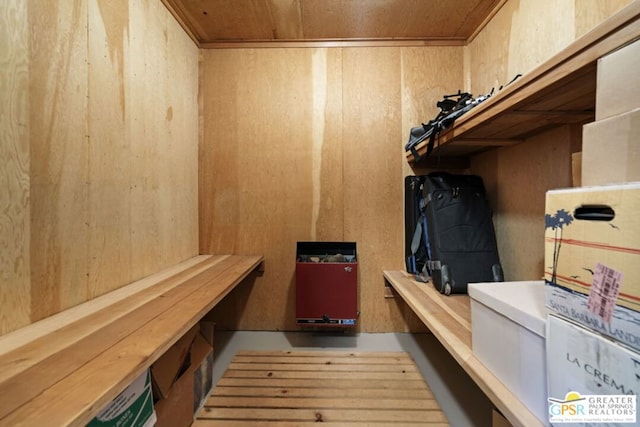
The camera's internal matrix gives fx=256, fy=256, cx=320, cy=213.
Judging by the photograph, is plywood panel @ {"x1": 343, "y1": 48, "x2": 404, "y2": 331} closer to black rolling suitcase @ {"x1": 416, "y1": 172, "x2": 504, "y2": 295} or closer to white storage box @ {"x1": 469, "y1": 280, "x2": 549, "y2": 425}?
black rolling suitcase @ {"x1": 416, "y1": 172, "x2": 504, "y2": 295}

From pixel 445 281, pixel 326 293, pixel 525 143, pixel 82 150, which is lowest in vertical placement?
pixel 326 293

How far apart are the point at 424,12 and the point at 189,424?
2.32m

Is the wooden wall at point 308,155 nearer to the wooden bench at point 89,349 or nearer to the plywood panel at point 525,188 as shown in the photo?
the plywood panel at point 525,188

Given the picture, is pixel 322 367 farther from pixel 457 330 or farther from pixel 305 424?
pixel 457 330

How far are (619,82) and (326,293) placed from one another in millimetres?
1320

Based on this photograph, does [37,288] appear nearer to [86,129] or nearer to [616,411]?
[86,129]

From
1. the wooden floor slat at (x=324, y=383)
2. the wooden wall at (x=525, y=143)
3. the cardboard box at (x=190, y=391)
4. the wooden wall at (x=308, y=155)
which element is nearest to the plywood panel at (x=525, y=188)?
the wooden wall at (x=525, y=143)

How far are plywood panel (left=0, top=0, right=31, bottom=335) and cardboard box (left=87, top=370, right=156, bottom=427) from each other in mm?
346

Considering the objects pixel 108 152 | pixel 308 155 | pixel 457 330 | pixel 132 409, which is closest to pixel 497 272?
pixel 457 330

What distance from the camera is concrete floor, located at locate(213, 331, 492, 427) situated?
1.23 meters

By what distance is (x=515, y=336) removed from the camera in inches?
22.5

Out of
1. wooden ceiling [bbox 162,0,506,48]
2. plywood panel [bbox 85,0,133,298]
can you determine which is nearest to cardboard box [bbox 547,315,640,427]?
plywood panel [bbox 85,0,133,298]

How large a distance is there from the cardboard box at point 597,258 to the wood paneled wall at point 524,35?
27.8 inches

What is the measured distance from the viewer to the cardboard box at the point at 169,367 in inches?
34.9
